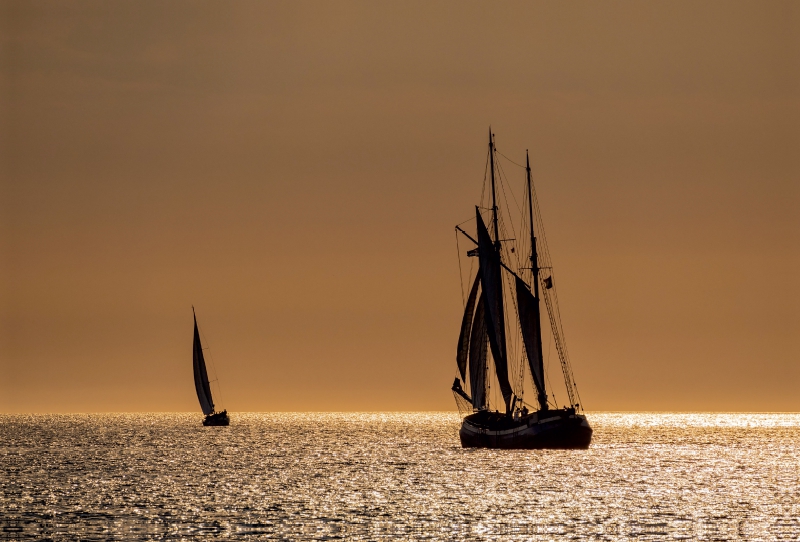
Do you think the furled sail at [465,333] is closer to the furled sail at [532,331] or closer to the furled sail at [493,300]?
the furled sail at [493,300]

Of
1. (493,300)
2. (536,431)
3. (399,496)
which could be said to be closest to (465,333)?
(493,300)

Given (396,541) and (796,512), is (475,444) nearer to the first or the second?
(796,512)

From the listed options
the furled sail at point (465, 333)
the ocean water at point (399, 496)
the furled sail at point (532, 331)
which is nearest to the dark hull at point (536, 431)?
the ocean water at point (399, 496)

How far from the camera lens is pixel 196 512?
7988cm

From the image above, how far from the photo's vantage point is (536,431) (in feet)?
411

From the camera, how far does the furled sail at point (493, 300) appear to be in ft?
414

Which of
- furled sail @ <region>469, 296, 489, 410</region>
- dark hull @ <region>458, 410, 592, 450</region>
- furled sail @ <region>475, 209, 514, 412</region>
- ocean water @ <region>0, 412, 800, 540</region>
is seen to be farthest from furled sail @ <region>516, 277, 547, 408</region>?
ocean water @ <region>0, 412, 800, 540</region>

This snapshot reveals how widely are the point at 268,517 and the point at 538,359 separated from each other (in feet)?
190

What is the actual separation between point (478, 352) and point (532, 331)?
647 cm

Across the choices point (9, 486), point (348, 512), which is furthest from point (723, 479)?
point (9, 486)

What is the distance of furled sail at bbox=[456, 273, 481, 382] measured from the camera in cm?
13138

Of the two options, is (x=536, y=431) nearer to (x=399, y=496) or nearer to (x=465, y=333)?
(x=465, y=333)

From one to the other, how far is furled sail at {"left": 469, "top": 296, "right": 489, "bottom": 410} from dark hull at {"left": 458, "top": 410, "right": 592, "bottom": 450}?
12.2 feet

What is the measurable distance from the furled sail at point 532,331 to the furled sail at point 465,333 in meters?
4.74
